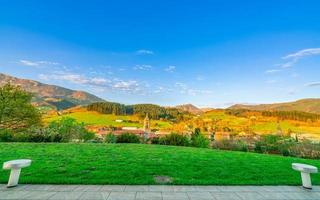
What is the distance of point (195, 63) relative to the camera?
21.2 metres

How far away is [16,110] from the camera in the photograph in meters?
16.8

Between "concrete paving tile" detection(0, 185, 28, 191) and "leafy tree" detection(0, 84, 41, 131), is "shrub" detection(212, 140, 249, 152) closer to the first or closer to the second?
"concrete paving tile" detection(0, 185, 28, 191)

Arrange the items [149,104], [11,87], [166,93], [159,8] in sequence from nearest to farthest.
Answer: [159,8], [11,87], [166,93], [149,104]

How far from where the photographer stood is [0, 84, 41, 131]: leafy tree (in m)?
16.5

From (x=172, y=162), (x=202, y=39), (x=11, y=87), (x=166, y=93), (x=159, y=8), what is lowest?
(x=172, y=162)

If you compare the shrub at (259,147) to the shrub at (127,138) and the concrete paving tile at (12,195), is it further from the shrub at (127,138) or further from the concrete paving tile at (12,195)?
the concrete paving tile at (12,195)

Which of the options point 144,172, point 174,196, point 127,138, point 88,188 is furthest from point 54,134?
point 174,196

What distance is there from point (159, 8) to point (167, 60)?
289 inches

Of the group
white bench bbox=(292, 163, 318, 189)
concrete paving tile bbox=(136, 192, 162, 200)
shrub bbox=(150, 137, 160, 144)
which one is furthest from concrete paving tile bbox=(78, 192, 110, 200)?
shrub bbox=(150, 137, 160, 144)

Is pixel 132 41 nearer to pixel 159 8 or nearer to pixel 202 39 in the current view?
pixel 159 8

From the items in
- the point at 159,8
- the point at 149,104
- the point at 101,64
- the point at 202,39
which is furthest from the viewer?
the point at 149,104

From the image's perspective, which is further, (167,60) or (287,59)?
(167,60)

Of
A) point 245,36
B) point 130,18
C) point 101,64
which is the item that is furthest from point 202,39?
point 101,64

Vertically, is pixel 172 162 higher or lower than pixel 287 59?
lower
